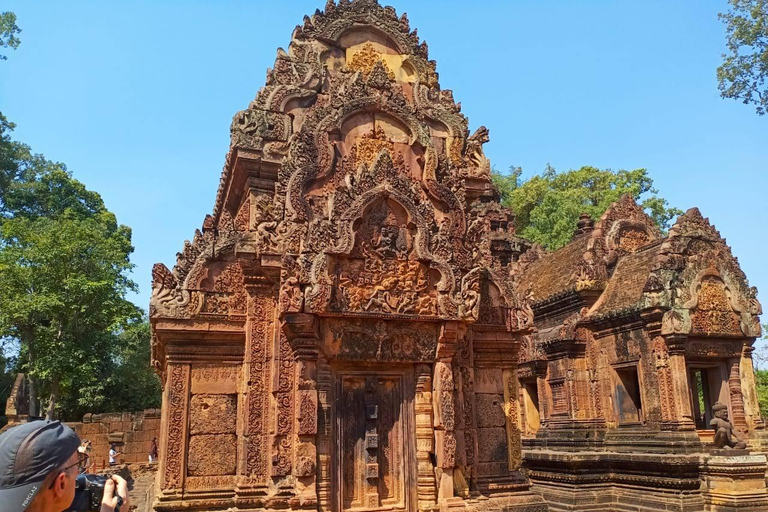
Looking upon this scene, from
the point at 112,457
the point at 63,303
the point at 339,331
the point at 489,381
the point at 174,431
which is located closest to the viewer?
the point at 339,331

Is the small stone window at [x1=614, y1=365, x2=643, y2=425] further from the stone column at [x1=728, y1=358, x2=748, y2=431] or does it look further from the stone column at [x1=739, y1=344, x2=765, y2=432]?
the stone column at [x1=739, y1=344, x2=765, y2=432]

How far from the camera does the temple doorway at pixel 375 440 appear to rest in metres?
7.25

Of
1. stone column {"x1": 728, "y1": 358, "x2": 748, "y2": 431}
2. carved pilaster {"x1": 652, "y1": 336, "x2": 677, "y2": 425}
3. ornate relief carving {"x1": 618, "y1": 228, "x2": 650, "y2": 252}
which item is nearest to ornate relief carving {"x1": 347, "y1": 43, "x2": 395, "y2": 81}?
carved pilaster {"x1": 652, "y1": 336, "x2": 677, "y2": 425}

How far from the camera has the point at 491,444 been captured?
8555 mm

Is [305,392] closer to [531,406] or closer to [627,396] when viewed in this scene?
[627,396]

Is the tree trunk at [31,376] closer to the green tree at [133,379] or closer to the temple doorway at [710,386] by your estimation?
the green tree at [133,379]

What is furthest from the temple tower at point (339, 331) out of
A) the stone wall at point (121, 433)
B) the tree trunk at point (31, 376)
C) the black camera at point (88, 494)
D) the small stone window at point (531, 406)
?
the tree trunk at point (31, 376)

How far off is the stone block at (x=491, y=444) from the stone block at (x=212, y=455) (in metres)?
3.33

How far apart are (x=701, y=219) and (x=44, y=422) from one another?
51.0 ft

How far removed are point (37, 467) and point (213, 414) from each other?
630 cm

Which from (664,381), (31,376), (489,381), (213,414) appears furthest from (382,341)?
(31,376)

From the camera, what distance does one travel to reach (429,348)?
7516mm

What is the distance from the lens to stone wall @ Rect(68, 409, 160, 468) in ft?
69.5

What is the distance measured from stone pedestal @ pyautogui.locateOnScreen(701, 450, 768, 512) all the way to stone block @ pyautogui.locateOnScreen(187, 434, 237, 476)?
9.58 m
